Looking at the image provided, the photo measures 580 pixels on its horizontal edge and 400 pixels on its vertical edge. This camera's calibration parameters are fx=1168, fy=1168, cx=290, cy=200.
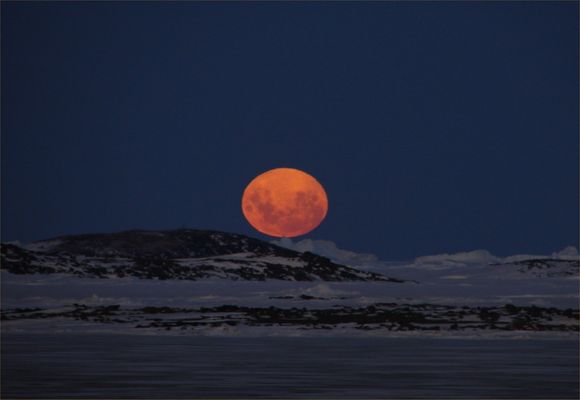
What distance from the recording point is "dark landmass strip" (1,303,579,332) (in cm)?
4750

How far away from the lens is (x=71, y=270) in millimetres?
112938

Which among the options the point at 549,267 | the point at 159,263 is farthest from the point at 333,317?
the point at 549,267

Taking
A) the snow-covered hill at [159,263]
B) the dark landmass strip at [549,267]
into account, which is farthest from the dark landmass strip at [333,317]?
the dark landmass strip at [549,267]

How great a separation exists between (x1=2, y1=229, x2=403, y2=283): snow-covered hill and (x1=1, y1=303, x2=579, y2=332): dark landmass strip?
51.6 m

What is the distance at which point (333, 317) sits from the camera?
54031mm

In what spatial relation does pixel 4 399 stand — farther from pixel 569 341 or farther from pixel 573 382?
pixel 569 341

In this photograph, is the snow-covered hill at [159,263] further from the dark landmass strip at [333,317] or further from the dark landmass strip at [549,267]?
the dark landmass strip at [333,317]

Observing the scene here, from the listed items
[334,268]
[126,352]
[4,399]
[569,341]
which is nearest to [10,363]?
[126,352]

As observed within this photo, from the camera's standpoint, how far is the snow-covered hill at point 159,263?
11488 cm

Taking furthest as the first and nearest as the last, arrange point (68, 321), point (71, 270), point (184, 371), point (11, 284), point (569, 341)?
point (71, 270), point (11, 284), point (68, 321), point (569, 341), point (184, 371)

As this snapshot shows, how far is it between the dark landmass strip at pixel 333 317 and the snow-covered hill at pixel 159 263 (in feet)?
169

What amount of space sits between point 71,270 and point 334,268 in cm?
3881

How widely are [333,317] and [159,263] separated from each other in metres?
72.8

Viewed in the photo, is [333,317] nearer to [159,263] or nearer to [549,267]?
[159,263]
